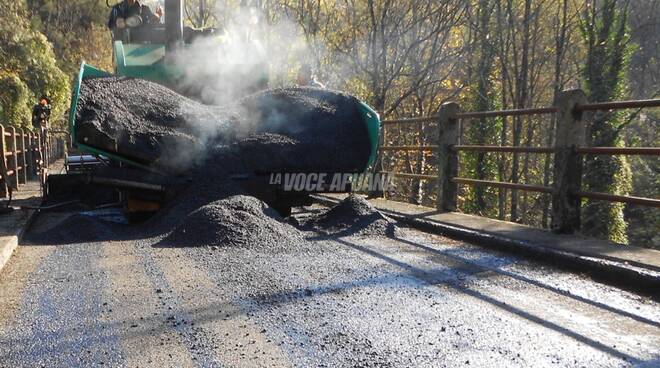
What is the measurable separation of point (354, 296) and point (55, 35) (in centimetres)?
3146

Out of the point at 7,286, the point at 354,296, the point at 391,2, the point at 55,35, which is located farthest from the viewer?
the point at 55,35

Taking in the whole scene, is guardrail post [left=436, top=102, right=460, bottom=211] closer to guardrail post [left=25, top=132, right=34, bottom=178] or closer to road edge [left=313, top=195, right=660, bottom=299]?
road edge [left=313, top=195, right=660, bottom=299]

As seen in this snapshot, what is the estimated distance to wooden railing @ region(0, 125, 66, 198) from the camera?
25.0ft

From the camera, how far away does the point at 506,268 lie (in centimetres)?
411

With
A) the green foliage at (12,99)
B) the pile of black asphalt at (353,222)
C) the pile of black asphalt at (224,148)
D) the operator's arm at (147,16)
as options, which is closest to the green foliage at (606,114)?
the pile of black asphalt at (224,148)

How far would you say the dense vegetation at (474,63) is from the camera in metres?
14.5

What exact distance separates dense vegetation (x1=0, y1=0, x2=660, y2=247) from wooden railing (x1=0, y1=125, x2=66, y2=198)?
13.1 ft

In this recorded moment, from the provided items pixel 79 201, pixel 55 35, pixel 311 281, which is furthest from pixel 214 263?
pixel 55 35

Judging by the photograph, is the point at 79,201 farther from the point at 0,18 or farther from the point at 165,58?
the point at 0,18

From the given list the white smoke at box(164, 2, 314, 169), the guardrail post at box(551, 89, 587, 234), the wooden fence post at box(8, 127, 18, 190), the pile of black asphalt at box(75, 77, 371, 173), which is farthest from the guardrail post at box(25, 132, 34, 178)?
the guardrail post at box(551, 89, 587, 234)

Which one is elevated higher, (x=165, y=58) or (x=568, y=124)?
(x=165, y=58)

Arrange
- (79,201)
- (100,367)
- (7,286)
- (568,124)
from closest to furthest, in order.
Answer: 1. (100,367)
2. (7,286)
3. (568,124)
4. (79,201)

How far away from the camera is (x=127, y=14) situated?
8.58 metres

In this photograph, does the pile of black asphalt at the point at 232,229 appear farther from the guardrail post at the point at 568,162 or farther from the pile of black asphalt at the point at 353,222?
the guardrail post at the point at 568,162
